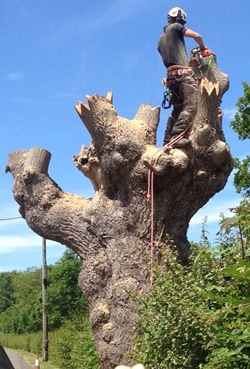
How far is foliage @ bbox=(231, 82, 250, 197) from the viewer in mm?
20938

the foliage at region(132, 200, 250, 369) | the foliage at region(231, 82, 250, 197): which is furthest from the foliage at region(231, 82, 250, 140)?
the foliage at region(132, 200, 250, 369)

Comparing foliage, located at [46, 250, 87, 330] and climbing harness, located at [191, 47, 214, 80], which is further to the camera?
foliage, located at [46, 250, 87, 330]

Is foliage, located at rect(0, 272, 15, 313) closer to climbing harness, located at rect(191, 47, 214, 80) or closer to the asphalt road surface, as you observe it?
the asphalt road surface

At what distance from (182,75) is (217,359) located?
181 inches

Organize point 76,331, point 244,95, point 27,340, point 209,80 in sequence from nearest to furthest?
point 209,80 < point 76,331 < point 244,95 < point 27,340

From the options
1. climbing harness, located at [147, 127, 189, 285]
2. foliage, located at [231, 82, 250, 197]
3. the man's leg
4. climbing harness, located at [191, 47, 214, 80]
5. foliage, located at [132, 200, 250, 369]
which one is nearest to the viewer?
foliage, located at [132, 200, 250, 369]

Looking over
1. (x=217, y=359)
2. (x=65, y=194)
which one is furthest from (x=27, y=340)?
(x=217, y=359)

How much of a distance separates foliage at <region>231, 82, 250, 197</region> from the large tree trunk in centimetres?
1249

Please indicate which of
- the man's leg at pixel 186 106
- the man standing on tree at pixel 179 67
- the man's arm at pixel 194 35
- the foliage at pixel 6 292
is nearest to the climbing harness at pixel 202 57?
the man standing on tree at pixel 179 67

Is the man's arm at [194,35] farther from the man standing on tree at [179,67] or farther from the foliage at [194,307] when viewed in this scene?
the foliage at [194,307]

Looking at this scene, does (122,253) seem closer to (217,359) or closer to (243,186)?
(217,359)

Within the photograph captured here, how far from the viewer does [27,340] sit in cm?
3120

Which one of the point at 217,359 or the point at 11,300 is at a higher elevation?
the point at 11,300

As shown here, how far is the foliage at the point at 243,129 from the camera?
20.9 m
